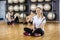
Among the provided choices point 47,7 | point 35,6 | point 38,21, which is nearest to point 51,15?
point 47,7

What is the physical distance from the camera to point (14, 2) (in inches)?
311

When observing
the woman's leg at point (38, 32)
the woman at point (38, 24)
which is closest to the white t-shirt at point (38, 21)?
the woman at point (38, 24)

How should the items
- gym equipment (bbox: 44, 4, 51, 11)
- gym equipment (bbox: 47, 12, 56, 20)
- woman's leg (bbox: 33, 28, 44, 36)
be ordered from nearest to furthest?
woman's leg (bbox: 33, 28, 44, 36)
gym equipment (bbox: 47, 12, 56, 20)
gym equipment (bbox: 44, 4, 51, 11)

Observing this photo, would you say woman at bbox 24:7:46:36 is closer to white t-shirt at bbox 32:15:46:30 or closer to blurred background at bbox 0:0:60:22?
white t-shirt at bbox 32:15:46:30

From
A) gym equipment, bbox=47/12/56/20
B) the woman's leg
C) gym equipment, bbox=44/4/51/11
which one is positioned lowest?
the woman's leg

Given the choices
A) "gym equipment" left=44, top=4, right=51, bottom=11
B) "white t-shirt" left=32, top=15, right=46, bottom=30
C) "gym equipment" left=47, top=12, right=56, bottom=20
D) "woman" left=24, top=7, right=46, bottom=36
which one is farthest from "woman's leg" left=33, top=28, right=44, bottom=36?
"gym equipment" left=44, top=4, right=51, bottom=11

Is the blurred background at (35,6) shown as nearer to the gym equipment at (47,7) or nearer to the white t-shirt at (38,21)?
the gym equipment at (47,7)

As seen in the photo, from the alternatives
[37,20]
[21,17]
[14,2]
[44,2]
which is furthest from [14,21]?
[37,20]

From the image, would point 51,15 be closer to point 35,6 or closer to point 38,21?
point 35,6

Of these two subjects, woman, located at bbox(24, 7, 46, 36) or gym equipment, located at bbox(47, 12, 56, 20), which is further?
gym equipment, located at bbox(47, 12, 56, 20)

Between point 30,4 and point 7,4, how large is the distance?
123 cm

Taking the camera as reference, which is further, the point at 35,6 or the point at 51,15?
the point at 35,6

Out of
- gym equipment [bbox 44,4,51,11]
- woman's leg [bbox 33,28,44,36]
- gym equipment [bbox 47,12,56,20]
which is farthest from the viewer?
gym equipment [bbox 44,4,51,11]

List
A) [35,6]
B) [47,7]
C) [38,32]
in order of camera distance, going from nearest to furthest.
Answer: [38,32] → [47,7] → [35,6]
